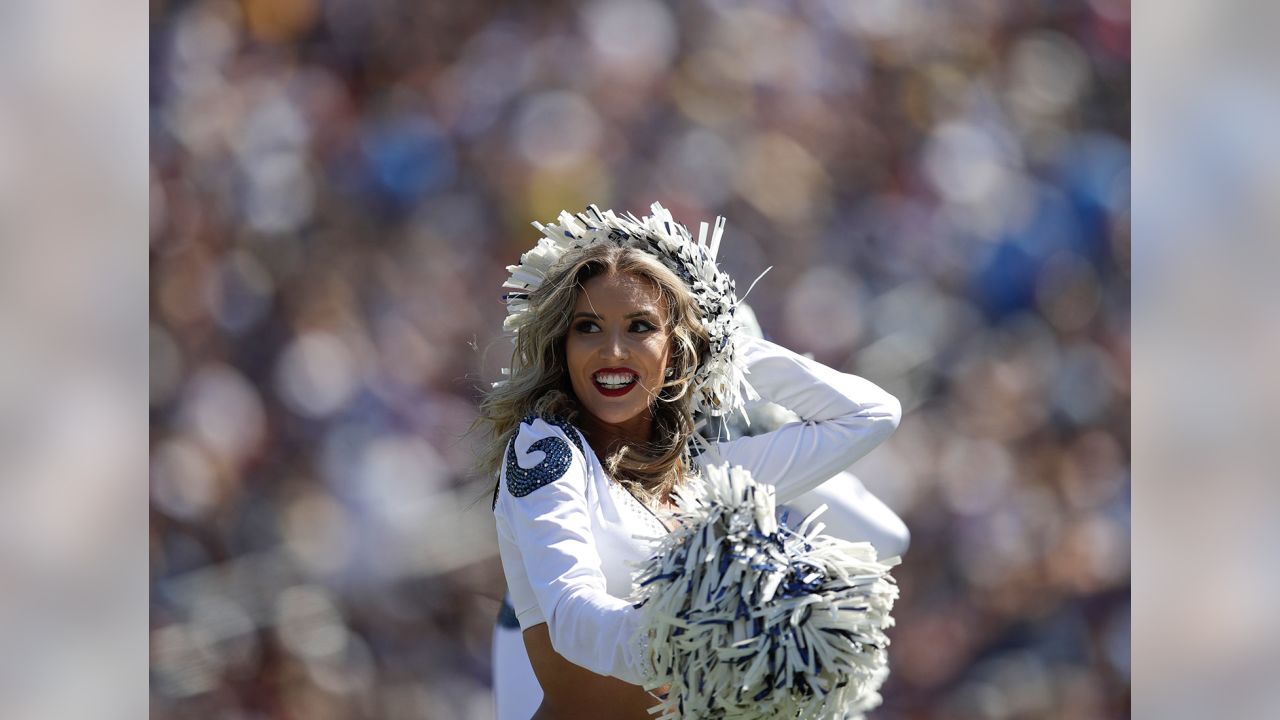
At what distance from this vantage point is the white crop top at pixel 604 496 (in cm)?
156

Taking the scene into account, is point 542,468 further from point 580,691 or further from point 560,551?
point 580,691

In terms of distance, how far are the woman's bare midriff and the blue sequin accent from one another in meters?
0.23

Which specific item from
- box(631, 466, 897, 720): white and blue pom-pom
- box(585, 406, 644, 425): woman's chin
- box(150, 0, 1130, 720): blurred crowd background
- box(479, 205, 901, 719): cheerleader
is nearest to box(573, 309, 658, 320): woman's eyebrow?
box(479, 205, 901, 719): cheerleader

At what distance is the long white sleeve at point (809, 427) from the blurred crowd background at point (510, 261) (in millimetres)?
1288

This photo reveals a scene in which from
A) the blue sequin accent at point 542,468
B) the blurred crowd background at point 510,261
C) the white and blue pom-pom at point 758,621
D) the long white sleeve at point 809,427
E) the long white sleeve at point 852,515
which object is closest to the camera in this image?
the white and blue pom-pom at point 758,621

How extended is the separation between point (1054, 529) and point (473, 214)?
1.83 metres

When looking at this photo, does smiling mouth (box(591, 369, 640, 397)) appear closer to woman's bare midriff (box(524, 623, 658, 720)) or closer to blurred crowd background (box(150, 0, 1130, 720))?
woman's bare midriff (box(524, 623, 658, 720))

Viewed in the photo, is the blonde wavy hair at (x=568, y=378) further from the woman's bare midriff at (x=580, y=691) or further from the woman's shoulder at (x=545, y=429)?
the woman's bare midriff at (x=580, y=691)

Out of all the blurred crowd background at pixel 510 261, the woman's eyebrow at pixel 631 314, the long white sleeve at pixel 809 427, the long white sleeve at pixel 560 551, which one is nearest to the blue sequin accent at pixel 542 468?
the long white sleeve at pixel 560 551

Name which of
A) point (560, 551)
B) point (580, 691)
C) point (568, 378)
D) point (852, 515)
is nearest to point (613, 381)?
point (568, 378)

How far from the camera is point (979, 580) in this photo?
11.1ft
